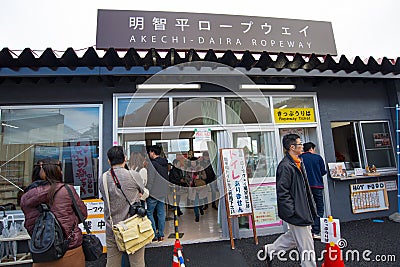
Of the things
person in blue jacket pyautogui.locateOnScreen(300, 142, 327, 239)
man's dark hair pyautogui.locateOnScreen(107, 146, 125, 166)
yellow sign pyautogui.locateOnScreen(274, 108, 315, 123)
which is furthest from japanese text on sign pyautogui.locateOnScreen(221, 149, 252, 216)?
man's dark hair pyautogui.locateOnScreen(107, 146, 125, 166)

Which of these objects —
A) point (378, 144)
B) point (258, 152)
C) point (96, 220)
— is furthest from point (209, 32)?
point (378, 144)

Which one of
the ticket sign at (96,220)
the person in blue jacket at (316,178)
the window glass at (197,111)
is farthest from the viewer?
the window glass at (197,111)

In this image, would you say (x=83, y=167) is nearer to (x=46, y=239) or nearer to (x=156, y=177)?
(x=156, y=177)

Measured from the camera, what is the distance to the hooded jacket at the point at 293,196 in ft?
7.79

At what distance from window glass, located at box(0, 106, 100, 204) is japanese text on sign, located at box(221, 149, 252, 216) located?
7.44 ft

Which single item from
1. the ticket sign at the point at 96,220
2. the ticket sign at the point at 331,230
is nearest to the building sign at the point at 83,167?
the ticket sign at the point at 96,220

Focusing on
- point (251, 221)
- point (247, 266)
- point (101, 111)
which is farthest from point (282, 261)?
point (101, 111)

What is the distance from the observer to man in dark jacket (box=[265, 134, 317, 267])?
2371 mm

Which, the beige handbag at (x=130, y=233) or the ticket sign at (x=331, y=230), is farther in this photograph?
the ticket sign at (x=331, y=230)

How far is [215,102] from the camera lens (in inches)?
173

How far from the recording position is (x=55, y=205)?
1.83 metres

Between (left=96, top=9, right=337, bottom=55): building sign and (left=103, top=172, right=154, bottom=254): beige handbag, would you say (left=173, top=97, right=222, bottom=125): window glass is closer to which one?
(left=96, top=9, right=337, bottom=55): building sign

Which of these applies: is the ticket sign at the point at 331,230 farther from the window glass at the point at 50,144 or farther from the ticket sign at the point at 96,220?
the window glass at the point at 50,144

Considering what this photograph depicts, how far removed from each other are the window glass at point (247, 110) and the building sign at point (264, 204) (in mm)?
1275
